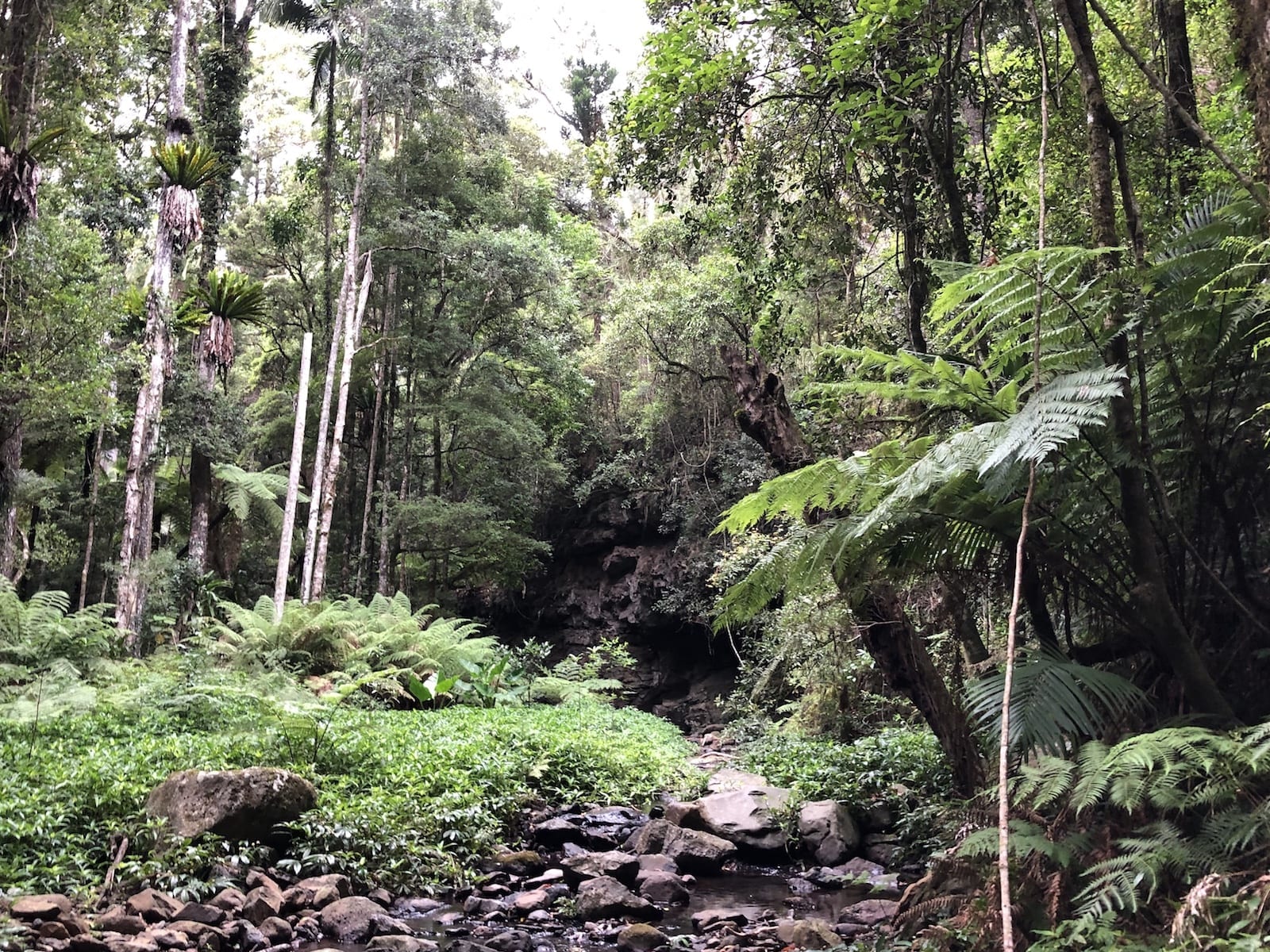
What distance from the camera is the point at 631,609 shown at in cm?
2153

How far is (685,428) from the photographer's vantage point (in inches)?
771

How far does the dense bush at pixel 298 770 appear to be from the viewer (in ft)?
15.2

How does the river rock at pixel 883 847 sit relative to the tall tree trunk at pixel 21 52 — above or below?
below

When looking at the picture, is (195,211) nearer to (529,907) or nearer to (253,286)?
(253,286)

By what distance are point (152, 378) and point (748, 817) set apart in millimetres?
10442

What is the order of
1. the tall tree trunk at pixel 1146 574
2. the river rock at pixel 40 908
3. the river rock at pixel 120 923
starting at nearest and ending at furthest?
the tall tree trunk at pixel 1146 574 → the river rock at pixel 40 908 → the river rock at pixel 120 923

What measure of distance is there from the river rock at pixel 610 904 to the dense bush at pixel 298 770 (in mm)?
944

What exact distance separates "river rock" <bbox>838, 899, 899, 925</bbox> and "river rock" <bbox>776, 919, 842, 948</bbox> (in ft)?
0.75

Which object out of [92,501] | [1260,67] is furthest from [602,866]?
[92,501]

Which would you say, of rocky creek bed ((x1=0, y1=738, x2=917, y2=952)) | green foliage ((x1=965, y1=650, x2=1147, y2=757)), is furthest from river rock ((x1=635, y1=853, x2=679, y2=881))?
green foliage ((x1=965, y1=650, x2=1147, y2=757))

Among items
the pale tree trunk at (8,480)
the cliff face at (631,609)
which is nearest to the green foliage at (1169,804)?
the pale tree trunk at (8,480)

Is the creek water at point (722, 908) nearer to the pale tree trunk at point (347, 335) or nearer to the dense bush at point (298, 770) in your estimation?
the dense bush at point (298, 770)

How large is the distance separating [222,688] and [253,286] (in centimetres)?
980

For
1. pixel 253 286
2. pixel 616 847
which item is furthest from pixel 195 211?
pixel 616 847
